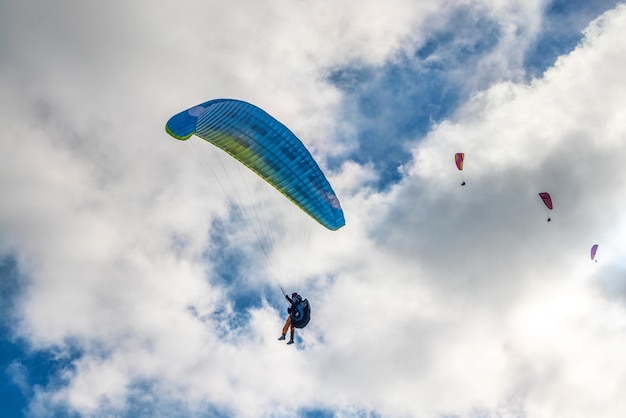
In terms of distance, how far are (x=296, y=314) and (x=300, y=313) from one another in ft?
0.87

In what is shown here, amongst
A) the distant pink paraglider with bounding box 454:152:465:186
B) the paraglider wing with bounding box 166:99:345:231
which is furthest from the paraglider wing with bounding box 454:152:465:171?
the paraglider wing with bounding box 166:99:345:231

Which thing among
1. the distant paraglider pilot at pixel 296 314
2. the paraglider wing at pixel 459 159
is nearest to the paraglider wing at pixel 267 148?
the distant paraglider pilot at pixel 296 314

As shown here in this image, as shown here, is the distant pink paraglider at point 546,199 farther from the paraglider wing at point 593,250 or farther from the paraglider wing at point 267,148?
the paraglider wing at point 267,148

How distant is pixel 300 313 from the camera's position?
118 ft

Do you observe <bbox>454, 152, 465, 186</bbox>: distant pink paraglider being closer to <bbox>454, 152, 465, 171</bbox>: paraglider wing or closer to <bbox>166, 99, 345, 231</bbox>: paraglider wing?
<bbox>454, 152, 465, 171</bbox>: paraglider wing

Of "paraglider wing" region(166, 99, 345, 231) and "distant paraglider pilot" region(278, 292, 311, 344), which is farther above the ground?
"paraglider wing" region(166, 99, 345, 231)

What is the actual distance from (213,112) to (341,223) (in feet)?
33.8

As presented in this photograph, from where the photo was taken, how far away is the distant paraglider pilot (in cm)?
3584

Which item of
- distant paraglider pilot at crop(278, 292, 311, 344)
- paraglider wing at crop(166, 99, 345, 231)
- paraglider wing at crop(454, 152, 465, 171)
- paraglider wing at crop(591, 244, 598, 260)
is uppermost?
paraglider wing at crop(454, 152, 465, 171)

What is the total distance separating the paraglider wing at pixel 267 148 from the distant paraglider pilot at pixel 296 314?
5074 mm

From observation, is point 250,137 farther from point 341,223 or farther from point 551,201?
point 551,201

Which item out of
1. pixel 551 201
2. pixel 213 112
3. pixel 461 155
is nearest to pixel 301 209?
pixel 213 112

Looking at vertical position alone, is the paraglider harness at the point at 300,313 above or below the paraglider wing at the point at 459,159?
below

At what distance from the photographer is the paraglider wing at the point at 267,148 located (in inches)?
1287
